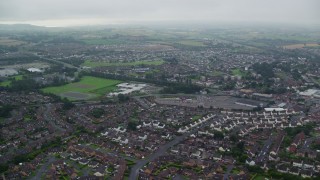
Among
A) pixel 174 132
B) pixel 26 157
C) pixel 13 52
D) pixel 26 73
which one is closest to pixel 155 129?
pixel 174 132

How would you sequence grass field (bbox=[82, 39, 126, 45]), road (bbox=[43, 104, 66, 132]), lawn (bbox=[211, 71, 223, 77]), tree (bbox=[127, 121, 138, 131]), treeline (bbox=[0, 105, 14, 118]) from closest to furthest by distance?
tree (bbox=[127, 121, 138, 131])
road (bbox=[43, 104, 66, 132])
treeline (bbox=[0, 105, 14, 118])
lawn (bbox=[211, 71, 223, 77])
grass field (bbox=[82, 39, 126, 45])

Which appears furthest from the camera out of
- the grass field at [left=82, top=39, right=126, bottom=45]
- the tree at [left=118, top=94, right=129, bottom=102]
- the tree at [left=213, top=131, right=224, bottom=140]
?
the grass field at [left=82, top=39, right=126, bottom=45]

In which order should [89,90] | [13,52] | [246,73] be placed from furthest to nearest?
1. [13,52]
2. [246,73]
3. [89,90]

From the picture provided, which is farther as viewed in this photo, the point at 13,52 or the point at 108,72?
the point at 13,52

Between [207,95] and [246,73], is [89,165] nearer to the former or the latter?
[207,95]

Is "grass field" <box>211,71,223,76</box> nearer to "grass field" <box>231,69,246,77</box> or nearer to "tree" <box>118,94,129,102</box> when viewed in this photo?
"grass field" <box>231,69,246,77</box>

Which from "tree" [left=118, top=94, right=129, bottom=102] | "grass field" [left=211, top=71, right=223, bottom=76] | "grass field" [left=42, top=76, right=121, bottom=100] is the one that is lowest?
"grass field" [left=211, top=71, right=223, bottom=76]

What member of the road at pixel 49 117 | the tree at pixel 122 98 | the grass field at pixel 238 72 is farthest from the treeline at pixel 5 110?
the grass field at pixel 238 72

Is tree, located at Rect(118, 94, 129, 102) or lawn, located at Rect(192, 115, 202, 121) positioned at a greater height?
tree, located at Rect(118, 94, 129, 102)

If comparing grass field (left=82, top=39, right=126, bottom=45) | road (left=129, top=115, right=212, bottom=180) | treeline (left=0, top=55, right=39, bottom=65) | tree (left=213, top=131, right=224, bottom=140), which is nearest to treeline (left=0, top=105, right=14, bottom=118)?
road (left=129, top=115, right=212, bottom=180)

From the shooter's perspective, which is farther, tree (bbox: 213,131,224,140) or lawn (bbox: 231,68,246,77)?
lawn (bbox: 231,68,246,77)
